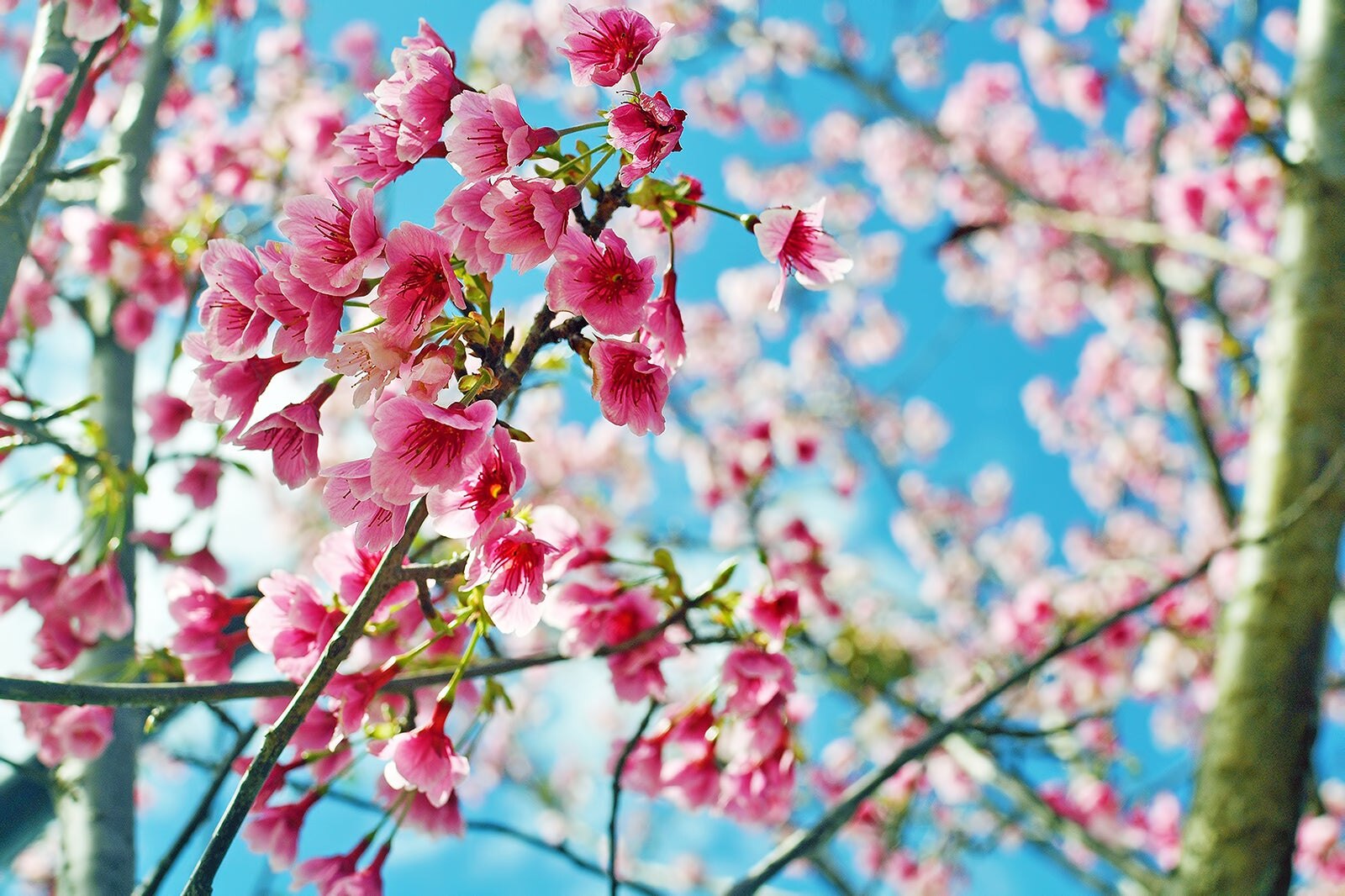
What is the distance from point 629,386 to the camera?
3.12 feet

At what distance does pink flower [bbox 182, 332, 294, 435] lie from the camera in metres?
1.02

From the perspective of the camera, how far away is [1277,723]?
2.03 metres

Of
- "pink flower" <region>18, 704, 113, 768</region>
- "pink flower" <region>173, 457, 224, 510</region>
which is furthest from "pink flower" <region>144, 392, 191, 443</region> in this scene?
"pink flower" <region>18, 704, 113, 768</region>

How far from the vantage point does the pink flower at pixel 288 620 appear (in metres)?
1.11

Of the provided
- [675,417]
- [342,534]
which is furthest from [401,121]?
[675,417]

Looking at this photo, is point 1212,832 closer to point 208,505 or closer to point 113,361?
point 208,505

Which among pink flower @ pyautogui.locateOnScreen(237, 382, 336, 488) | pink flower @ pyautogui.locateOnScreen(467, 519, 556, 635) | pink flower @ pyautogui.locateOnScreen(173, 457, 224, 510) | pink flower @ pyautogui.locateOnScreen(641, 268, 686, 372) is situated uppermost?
pink flower @ pyautogui.locateOnScreen(173, 457, 224, 510)

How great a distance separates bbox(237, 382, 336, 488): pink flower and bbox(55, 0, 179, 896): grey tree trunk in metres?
0.51

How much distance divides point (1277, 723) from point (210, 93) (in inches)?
154

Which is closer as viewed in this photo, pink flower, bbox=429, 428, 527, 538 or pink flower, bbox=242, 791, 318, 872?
pink flower, bbox=429, 428, 527, 538

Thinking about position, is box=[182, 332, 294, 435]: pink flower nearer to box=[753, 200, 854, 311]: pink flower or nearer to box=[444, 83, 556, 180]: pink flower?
box=[444, 83, 556, 180]: pink flower

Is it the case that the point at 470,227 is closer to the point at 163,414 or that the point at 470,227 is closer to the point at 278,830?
the point at 278,830

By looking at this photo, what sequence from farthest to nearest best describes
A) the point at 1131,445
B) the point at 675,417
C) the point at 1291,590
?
1. the point at 1131,445
2. the point at 675,417
3. the point at 1291,590

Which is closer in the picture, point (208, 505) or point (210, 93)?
point (208, 505)
